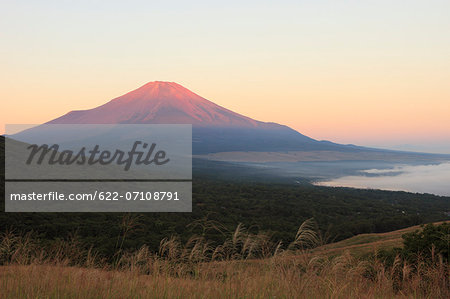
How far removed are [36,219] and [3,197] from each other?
1303 centimetres

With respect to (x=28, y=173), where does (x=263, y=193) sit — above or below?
below

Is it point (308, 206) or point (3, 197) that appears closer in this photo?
point (3, 197)

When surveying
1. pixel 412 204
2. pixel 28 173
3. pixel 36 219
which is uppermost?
pixel 28 173

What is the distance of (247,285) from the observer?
15.4 ft

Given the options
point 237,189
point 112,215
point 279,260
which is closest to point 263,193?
point 237,189

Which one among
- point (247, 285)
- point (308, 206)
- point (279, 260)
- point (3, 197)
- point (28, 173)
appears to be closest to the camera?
point (247, 285)

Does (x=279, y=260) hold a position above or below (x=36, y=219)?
above

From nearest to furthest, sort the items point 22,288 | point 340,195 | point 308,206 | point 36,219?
point 22,288
point 36,219
point 308,206
point 340,195

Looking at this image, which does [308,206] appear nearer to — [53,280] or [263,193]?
[263,193]

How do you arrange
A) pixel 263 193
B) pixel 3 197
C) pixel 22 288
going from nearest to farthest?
pixel 22 288
pixel 3 197
pixel 263 193

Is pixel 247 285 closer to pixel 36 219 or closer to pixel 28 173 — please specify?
pixel 36 219

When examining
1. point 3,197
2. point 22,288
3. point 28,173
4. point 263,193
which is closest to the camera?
point 22,288

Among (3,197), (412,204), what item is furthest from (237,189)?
(3,197)

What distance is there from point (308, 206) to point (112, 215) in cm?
5828
